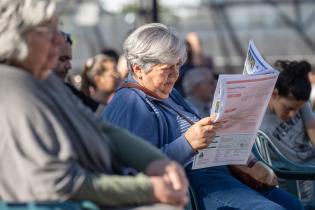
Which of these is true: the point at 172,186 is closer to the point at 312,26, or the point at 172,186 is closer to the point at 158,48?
the point at 158,48

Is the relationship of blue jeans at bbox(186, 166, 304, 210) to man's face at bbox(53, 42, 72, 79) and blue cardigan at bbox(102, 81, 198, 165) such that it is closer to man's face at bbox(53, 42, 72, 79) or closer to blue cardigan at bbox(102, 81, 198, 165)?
blue cardigan at bbox(102, 81, 198, 165)

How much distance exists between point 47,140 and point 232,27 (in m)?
7.81

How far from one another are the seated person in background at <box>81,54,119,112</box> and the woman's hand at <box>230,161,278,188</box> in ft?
8.71

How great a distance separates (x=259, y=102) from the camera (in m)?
4.15


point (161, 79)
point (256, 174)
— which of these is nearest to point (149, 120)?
point (161, 79)

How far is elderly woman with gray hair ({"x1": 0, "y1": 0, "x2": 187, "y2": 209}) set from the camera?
2.76m

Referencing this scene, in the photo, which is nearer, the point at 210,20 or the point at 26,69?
the point at 26,69

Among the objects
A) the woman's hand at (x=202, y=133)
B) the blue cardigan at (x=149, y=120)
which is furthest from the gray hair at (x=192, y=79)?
the woman's hand at (x=202, y=133)

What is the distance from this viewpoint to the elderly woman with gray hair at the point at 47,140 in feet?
9.04

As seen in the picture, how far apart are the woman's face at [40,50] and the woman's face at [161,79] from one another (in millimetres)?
1424

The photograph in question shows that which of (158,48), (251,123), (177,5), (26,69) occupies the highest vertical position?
(26,69)

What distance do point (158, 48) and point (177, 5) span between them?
7471 millimetres

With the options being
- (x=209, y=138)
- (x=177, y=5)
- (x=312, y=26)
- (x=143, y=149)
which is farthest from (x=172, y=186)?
(x=177, y=5)

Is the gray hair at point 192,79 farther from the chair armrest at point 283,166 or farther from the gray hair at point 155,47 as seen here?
the gray hair at point 155,47
